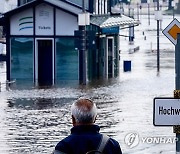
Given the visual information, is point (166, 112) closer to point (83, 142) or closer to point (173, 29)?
point (173, 29)

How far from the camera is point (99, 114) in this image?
22016 mm

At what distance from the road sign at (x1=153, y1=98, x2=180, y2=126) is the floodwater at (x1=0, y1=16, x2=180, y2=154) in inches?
268

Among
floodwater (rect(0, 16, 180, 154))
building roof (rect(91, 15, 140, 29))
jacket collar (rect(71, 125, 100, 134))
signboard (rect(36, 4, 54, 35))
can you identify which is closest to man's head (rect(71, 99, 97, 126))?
jacket collar (rect(71, 125, 100, 134))

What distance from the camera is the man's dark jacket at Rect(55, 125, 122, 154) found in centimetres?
575

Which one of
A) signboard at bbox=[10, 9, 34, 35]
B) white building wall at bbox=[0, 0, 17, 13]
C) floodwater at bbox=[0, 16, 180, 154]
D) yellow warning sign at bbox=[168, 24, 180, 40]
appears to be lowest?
floodwater at bbox=[0, 16, 180, 154]

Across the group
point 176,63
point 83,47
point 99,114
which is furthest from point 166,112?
point 83,47

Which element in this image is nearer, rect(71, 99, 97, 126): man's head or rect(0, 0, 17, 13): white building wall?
rect(71, 99, 97, 126): man's head

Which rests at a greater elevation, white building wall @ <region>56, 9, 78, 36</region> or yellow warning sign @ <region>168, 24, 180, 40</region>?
white building wall @ <region>56, 9, 78, 36</region>

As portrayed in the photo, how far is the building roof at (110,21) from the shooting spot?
36.7 m

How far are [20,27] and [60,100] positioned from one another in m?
10.1

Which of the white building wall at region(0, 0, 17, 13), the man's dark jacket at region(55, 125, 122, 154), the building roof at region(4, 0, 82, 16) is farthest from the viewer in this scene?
the white building wall at region(0, 0, 17, 13)

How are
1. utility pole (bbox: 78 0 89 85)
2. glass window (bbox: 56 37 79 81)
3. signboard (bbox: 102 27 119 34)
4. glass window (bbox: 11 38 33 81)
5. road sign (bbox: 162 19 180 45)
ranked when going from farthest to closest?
signboard (bbox: 102 27 119 34) < glass window (bbox: 11 38 33 81) < glass window (bbox: 56 37 79 81) < utility pole (bbox: 78 0 89 85) < road sign (bbox: 162 19 180 45)

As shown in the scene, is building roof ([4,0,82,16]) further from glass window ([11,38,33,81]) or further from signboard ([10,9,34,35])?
glass window ([11,38,33,81])

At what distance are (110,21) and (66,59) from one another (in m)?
4.01
